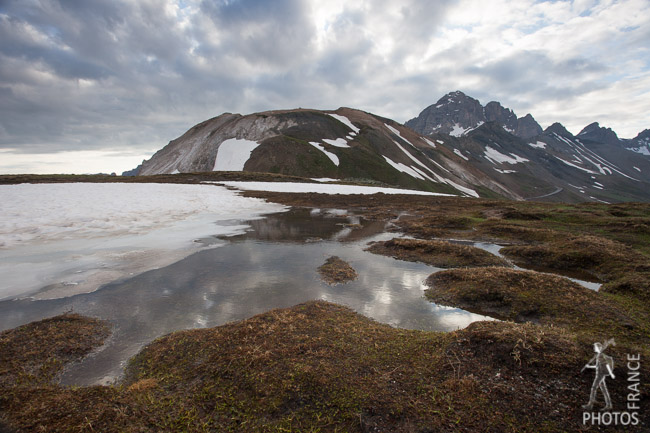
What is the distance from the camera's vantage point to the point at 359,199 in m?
46.7

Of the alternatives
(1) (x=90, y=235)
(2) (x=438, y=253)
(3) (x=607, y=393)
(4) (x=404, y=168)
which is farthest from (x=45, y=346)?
(4) (x=404, y=168)

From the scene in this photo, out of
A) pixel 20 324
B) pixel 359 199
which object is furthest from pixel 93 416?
pixel 359 199

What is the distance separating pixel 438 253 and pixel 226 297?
1085 cm

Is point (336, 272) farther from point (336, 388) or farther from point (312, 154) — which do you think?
point (312, 154)

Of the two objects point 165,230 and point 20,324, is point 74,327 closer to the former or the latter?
point 20,324

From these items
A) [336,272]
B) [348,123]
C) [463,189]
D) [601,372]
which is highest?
[348,123]

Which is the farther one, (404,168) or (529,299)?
(404,168)

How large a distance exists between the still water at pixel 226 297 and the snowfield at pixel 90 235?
157cm

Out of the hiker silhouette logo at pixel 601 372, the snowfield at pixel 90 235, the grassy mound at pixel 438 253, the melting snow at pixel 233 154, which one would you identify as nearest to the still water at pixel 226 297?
the grassy mound at pixel 438 253

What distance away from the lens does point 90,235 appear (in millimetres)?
19359

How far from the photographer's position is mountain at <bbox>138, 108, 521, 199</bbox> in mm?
113250

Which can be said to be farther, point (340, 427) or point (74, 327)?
point (74, 327)

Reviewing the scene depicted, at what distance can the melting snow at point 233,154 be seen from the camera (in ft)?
368

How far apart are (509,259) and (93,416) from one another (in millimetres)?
16960
